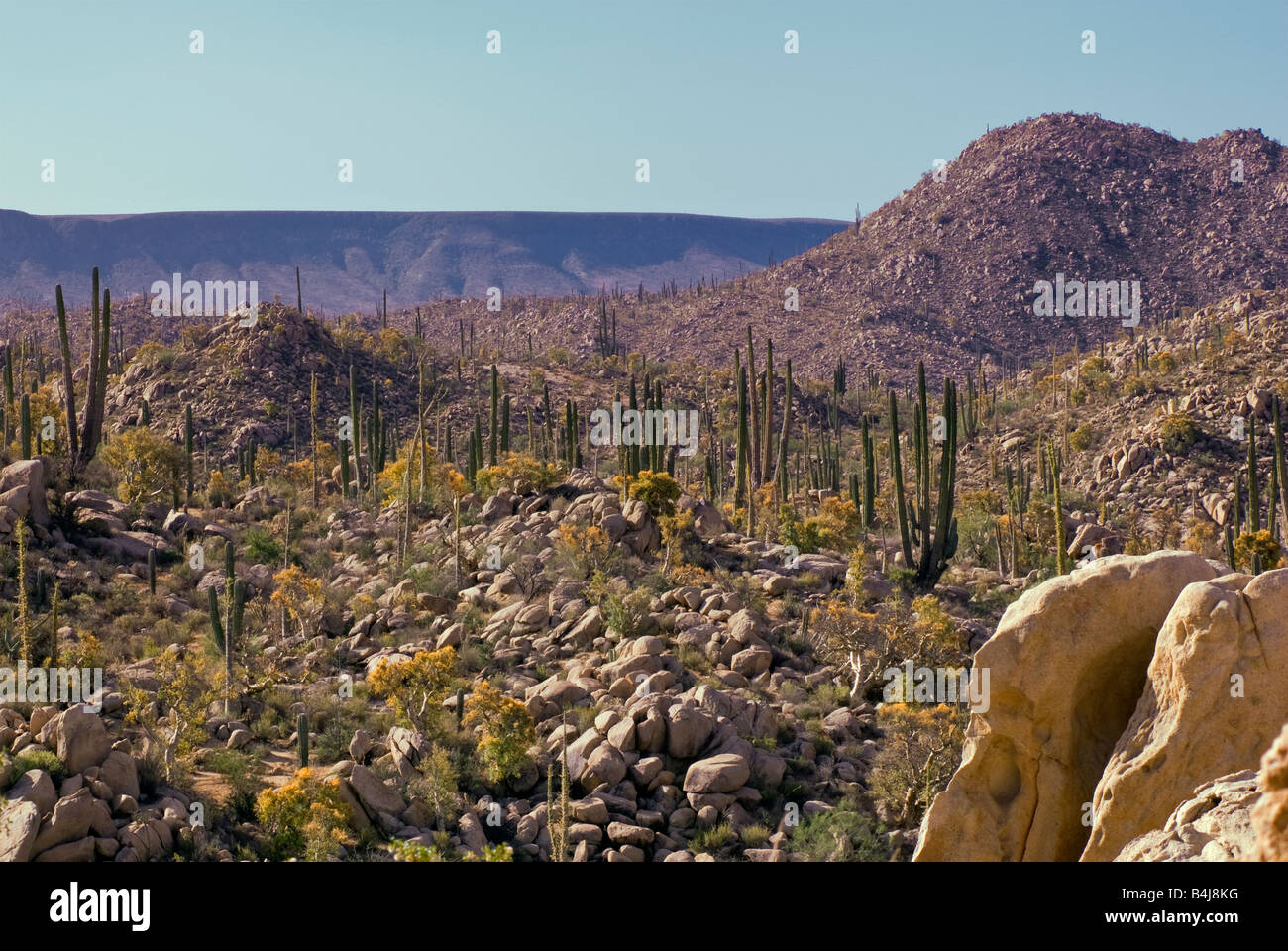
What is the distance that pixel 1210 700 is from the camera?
8039mm

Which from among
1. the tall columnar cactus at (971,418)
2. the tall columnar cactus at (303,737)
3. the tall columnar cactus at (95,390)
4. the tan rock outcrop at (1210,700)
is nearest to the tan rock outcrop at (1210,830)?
the tan rock outcrop at (1210,700)

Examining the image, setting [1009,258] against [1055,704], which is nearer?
[1055,704]

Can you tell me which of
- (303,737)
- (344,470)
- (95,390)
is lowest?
(303,737)

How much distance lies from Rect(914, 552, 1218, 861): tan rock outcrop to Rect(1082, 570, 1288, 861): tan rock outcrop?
76 centimetres

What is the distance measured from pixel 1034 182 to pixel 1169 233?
1265 cm

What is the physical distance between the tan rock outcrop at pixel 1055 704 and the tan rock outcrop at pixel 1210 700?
30.1 inches

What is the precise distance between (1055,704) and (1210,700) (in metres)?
1.37

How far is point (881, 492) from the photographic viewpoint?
42625 mm

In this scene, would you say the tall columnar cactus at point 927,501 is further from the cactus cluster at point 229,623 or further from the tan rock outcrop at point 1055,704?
the tan rock outcrop at point 1055,704

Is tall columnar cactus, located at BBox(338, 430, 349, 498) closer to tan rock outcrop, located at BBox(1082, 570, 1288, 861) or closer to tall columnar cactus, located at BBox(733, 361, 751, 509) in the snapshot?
tall columnar cactus, located at BBox(733, 361, 751, 509)

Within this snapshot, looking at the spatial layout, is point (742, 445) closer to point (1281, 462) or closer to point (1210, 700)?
point (1281, 462)

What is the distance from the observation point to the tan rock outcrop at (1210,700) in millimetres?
8008

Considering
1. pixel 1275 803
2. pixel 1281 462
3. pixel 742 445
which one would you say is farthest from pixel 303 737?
pixel 1281 462
